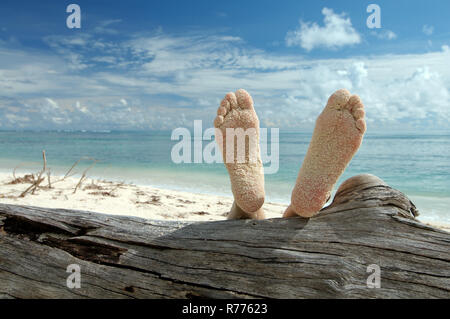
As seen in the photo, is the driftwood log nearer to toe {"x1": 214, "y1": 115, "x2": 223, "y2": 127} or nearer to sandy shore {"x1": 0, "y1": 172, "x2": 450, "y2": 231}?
toe {"x1": 214, "y1": 115, "x2": 223, "y2": 127}

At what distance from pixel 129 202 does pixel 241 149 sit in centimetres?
266

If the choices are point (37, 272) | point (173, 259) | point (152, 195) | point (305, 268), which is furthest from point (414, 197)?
point (37, 272)

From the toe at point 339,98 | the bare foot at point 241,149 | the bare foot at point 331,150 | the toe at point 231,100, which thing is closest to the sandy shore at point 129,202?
the bare foot at point 241,149

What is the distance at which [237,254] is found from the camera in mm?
1466

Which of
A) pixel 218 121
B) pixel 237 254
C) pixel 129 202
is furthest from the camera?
pixel 129 202

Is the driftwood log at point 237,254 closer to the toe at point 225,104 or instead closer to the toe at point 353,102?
the toe at point 353,102

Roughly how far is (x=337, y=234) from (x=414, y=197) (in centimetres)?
464

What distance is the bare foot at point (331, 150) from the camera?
4.93ft

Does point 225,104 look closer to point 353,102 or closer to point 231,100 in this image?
point 231,100

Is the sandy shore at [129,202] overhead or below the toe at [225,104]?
below

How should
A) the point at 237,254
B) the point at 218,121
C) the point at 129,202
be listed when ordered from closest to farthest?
the point at 237,254 → the point at 218,121 → the point at 129,202

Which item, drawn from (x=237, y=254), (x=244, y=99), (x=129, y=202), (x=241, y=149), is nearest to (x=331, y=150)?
(x=241, y=149)

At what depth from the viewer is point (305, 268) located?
138 cm

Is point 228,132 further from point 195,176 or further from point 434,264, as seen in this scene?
point 195,176
